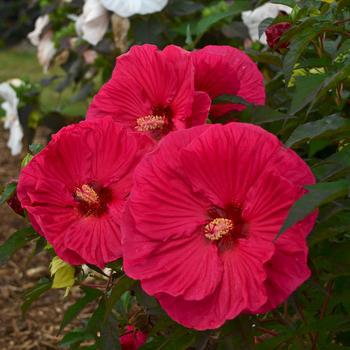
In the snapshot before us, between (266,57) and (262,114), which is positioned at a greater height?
(262,114)

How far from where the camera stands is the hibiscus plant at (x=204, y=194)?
0.93m

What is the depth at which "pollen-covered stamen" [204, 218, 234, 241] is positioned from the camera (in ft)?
3.14

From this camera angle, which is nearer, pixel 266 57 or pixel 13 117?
pixel 266 57

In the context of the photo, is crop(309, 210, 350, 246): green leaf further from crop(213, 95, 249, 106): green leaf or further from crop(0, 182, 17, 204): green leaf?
crop(0, 182, 17, 204): green leaf

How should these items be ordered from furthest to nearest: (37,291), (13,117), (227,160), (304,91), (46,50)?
1. (46,50)
2. (13,117)
3. (37,291)
4. (304,91)
5. (227,160)

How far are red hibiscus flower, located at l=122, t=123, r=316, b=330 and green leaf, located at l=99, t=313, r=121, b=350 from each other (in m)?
0.26

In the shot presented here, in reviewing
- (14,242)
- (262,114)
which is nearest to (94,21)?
(14,242)

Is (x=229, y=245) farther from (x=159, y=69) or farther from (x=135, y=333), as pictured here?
(x=135, y=333)

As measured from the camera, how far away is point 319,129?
97 centimetres

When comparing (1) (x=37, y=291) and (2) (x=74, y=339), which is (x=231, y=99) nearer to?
(1) (x=37, y=291)

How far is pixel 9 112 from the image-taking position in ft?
11.0

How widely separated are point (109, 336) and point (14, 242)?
0.20 meters

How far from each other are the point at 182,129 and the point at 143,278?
195mm

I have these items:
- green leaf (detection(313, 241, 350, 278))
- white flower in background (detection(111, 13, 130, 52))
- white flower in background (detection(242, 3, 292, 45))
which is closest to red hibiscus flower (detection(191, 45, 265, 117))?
green leaf (detection(313, 241, 350, 278))
